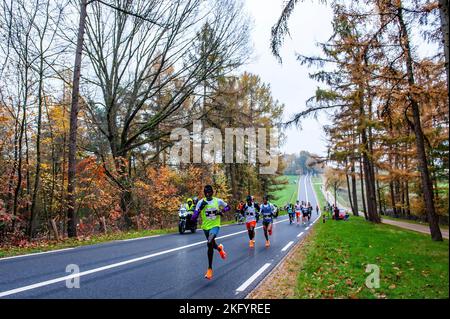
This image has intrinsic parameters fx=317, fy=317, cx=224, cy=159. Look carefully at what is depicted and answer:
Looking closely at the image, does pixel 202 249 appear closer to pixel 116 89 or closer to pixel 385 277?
pixel 385 277

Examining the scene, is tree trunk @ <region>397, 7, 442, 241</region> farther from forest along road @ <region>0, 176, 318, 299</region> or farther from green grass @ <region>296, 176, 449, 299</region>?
forest along road @ <region>0, 176, 318, 299</region>

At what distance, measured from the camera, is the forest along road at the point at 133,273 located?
5.61 metres

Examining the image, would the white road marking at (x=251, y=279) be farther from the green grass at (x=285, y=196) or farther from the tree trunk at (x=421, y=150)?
the green grass at (x=285, y=196)

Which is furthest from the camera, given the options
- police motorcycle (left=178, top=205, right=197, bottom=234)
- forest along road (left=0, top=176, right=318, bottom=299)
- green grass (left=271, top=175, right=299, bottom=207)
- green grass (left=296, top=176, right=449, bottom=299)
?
green grass (left=271, top=175, right=299, bottom=207)

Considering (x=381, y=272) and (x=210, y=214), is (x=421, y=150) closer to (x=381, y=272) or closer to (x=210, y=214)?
(x=381, y=272)

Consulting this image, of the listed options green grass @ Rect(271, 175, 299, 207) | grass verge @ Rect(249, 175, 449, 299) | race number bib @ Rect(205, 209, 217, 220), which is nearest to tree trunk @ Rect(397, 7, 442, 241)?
grass verge @ Rect(249, 175, 449, 299)

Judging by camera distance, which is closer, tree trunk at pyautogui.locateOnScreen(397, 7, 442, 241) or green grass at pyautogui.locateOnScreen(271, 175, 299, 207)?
tree trunk at pyautogui.locateOnScreen(397, 7, 442, 241)

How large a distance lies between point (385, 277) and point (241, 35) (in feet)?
52.4

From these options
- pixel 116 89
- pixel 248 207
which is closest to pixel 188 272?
pixel 248 207

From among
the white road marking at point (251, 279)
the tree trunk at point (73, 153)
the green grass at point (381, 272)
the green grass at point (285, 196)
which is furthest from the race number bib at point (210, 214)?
the green grass at point (285, 196)

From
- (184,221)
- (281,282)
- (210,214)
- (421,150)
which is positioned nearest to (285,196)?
(184,221)

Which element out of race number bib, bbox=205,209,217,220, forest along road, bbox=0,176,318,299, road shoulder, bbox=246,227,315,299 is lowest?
road shoulder, bbox=246,227,315,299

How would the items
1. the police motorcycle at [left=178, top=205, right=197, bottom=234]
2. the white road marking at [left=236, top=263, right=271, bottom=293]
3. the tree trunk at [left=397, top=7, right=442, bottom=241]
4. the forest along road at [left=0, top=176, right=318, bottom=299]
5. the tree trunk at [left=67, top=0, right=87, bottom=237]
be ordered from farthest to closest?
the police motorcycle at [left=178, top=205, right=197, bottom=234] → the tree trunk at [left=67, top=0, right=87, bottom=237] → the tree trunk at [left=397, top=7, right=442, bottom=241] → the white road marking at [left=236, top=263, right=271, bottom=293] → the forest along road at [left=0, top=176, right=318, bottom=299]

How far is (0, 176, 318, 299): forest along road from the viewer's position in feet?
18.4
